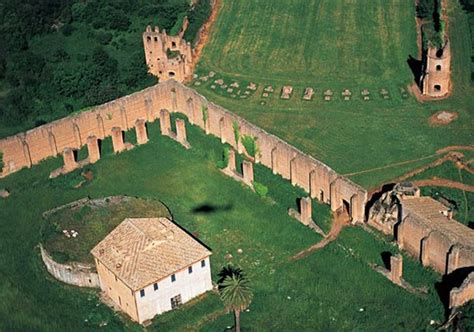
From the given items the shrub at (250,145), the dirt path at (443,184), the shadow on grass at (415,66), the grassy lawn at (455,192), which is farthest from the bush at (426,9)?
the shrub at (250,145)

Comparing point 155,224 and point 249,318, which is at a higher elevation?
point 155,224

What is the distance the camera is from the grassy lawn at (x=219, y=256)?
2970 inches

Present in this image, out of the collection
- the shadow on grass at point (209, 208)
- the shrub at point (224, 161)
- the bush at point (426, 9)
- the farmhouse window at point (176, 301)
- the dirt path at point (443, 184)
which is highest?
the bush at point (426, 9)

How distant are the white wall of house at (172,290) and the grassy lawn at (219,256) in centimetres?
77

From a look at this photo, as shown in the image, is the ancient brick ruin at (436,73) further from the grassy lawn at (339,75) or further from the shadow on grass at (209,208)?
the shadow on grass at (209,208)

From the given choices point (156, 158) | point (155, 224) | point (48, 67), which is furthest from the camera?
point (48, 67)

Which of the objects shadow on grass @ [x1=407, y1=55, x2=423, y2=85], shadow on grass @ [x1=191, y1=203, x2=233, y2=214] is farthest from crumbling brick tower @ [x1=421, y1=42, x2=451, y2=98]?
shadow on grass @ [x1=191, y1=203, x2=233, y2=214]

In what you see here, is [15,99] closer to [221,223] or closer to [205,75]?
[205,75]

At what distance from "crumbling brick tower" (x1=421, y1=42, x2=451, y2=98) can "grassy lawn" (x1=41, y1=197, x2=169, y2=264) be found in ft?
110

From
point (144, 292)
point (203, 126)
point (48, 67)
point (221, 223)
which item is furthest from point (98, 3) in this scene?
point (144, 292)

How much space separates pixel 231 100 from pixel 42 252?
3202 cm

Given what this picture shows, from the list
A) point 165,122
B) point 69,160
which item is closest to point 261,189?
point 165,122

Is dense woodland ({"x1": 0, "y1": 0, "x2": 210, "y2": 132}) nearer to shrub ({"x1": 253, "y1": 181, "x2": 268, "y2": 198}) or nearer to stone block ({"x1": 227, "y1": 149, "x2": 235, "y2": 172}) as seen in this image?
stone block ({"x1": 227, "y1": 149, "x2": 235, "y2": 172})

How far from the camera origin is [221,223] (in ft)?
285
